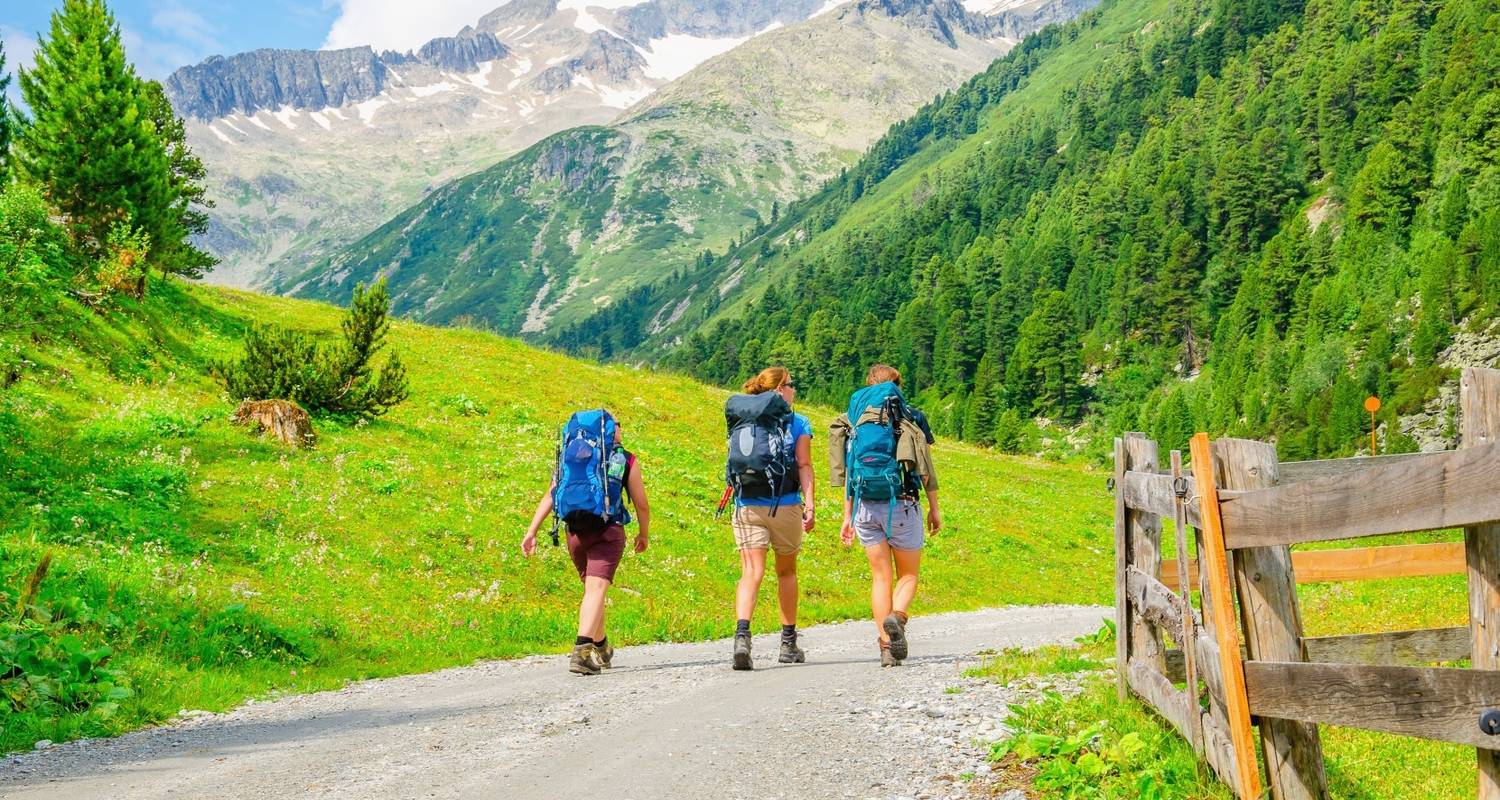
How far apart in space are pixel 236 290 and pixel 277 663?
37.5 metres

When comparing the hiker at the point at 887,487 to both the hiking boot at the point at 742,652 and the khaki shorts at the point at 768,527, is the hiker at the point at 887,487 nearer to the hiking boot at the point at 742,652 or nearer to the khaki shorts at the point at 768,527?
the khaki shorts at the point at 768,527

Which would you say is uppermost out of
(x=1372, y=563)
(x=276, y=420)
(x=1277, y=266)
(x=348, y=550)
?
(x=1277, y=266)

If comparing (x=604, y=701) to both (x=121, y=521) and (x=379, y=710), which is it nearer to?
(x=379, y=710)

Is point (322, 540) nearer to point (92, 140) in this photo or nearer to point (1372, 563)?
point (1372, 563)

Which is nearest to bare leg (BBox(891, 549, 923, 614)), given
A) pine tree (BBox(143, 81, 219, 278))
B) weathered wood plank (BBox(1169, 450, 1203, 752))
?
weathered wood plank (BBox(1169, 450, 1203, 752))

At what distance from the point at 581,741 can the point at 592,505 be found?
3928 millimetres

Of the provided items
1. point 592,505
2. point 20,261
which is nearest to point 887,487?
point 592,505

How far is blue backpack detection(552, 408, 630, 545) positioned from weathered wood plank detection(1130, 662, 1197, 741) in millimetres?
6666

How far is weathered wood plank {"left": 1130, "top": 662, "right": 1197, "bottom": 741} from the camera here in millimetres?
7207

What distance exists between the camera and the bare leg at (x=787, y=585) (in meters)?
13.4

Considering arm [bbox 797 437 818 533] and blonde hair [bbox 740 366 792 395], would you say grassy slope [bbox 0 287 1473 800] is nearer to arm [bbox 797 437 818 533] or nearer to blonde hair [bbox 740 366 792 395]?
arm [bbox 797 437 818 533]

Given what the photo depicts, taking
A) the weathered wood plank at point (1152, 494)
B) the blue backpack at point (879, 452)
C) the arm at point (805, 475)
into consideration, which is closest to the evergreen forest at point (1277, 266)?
the blue backpack at point (879, 452)

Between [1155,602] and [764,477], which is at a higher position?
[764,477]

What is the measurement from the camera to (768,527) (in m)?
13.1
